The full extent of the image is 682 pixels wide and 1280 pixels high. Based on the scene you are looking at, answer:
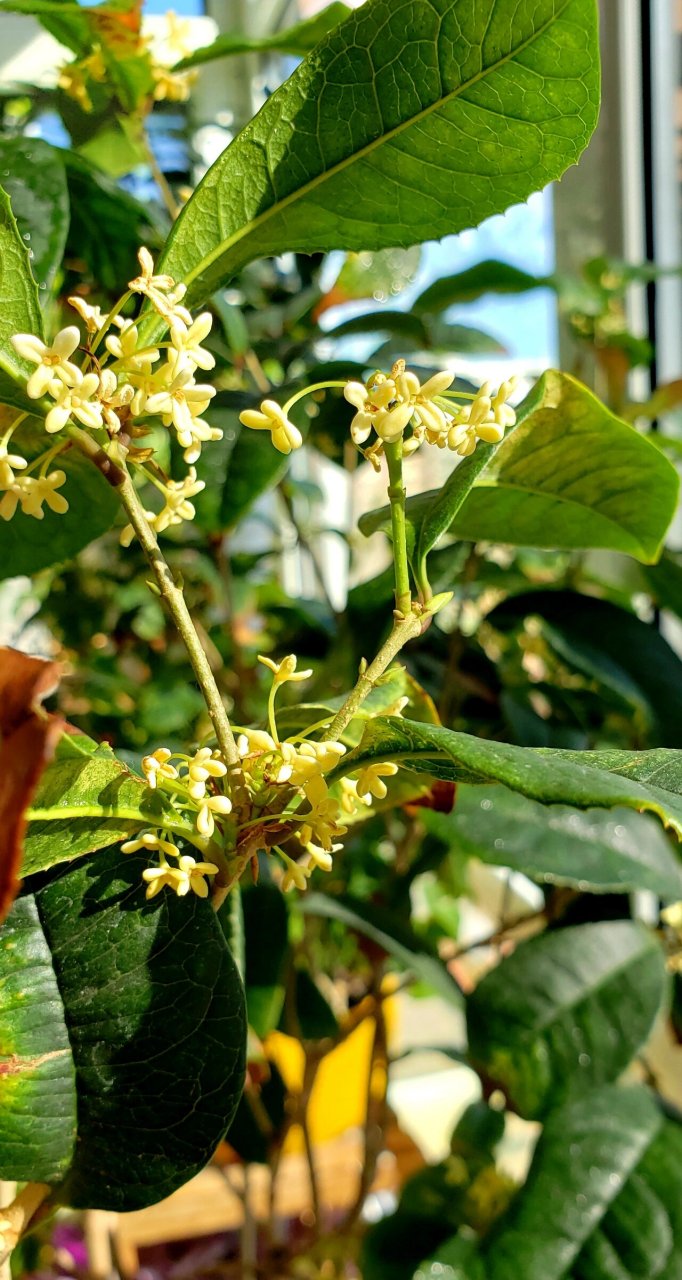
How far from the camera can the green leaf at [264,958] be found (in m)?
0.52

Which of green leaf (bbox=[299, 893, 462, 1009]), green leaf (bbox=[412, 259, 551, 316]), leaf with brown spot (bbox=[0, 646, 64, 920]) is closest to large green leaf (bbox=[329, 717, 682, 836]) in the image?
leaf with brown spot (bbox=[0, 646, 64, 920])

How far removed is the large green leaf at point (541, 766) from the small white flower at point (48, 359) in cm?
13

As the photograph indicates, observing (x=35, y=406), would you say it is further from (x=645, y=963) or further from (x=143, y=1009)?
(x=645, y=963)

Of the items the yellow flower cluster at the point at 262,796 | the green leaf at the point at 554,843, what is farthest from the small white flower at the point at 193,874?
the green leaf at the point at 554,843

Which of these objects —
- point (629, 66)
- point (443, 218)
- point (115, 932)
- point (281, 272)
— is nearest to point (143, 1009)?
point (115, 932)

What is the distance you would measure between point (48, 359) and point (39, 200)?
0.20 metres

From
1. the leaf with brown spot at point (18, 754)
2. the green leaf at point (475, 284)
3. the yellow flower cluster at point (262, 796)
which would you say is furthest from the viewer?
the green leaf at point (475, 284)

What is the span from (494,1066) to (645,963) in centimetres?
13

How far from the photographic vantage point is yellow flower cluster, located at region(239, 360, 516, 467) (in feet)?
0.92

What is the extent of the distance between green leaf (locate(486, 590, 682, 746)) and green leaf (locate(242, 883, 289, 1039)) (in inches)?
8.9

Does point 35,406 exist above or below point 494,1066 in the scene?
above

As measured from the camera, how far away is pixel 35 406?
0.97 feet

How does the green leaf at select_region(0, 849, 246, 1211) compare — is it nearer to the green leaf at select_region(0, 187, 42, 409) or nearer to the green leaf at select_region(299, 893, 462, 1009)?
the green leaf at select_region(0, 187, 42, 409)

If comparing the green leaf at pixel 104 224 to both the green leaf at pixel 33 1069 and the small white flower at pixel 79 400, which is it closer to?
the small white flower at pixel 79 400
